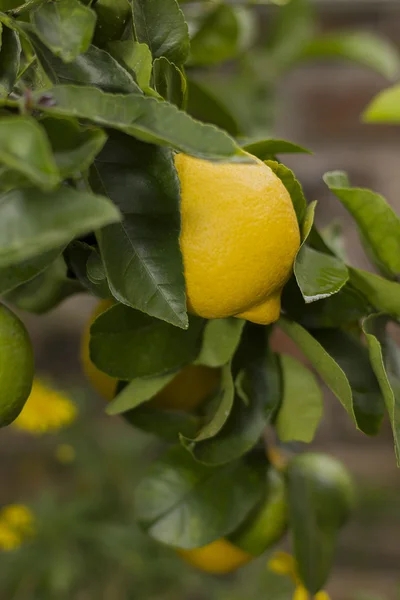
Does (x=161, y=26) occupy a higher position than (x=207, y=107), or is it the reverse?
(x=161, y=26)

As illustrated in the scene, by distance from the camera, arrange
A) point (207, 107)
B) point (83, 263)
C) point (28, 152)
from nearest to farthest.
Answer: point (28, 152) → point (83, 263) → point (207, 107)

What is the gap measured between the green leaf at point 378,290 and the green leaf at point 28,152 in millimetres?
216

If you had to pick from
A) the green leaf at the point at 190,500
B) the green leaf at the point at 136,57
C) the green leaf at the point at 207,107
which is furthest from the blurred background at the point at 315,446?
the green leaf at the point at 136,57

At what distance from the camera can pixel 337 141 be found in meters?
1.15

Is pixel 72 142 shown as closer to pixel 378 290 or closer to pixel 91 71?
pixel 91 71

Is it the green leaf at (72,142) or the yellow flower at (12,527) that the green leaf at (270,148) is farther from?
the yellow flower at (12,527)

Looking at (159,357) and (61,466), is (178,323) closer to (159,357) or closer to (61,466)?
(159,357)

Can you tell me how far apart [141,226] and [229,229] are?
0.04 metres

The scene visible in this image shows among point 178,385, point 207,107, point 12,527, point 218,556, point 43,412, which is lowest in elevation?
point 12,527

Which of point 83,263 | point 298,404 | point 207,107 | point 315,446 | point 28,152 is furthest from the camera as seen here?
point 315,446

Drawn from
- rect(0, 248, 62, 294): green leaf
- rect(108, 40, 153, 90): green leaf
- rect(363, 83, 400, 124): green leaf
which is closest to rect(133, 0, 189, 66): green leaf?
rect(108, 40, 153, 90): green leaf

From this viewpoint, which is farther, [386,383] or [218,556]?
[218,556]

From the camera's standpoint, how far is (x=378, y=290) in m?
→ 0.39

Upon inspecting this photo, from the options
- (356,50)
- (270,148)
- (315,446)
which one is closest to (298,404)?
(270,148)
